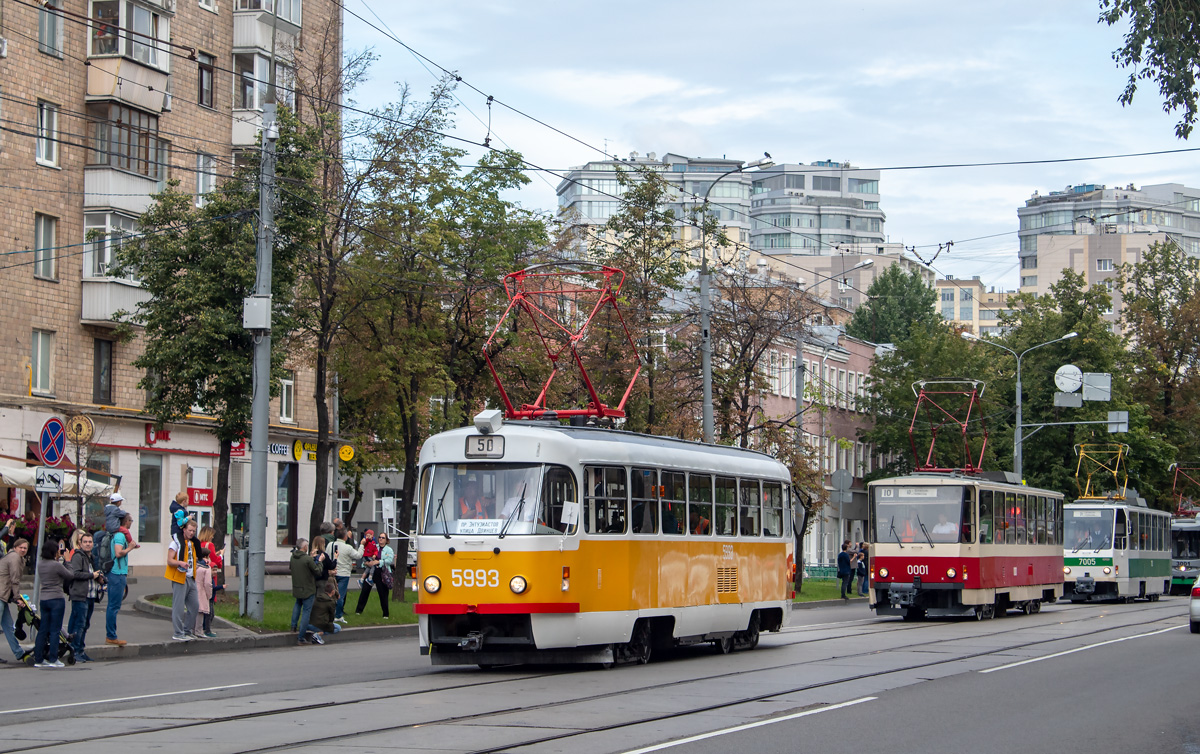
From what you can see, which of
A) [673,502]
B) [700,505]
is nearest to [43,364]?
[700,505]

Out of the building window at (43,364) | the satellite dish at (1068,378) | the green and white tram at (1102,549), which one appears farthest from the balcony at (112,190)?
the satellite dish at (1068,378)

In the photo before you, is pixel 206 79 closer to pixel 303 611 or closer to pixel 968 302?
pixel 303 611

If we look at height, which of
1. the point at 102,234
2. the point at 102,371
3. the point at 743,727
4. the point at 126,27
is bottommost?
the point at 743,727

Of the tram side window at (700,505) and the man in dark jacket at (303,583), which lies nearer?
the tram side window at (700,505)

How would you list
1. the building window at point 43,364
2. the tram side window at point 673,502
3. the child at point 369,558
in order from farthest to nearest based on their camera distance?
1. the building window at point 43,364
2. the child at point 369,558
3. the tram side window at point 673,502

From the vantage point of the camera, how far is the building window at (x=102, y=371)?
37906mm

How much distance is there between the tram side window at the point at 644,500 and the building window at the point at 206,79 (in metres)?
27.9

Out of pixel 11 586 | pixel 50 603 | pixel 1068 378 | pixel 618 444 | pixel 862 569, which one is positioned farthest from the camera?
pixel 1068 378

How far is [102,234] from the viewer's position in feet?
122

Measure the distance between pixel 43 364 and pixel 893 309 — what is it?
64331mm

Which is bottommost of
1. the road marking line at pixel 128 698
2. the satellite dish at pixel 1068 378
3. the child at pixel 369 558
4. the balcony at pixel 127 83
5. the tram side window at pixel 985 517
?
the road marking line at pixel 128 698

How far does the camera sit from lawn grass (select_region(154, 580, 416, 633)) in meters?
23.4

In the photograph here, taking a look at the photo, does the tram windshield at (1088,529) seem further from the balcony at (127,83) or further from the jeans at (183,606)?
the jeans at (183,606)

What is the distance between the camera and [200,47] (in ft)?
139
